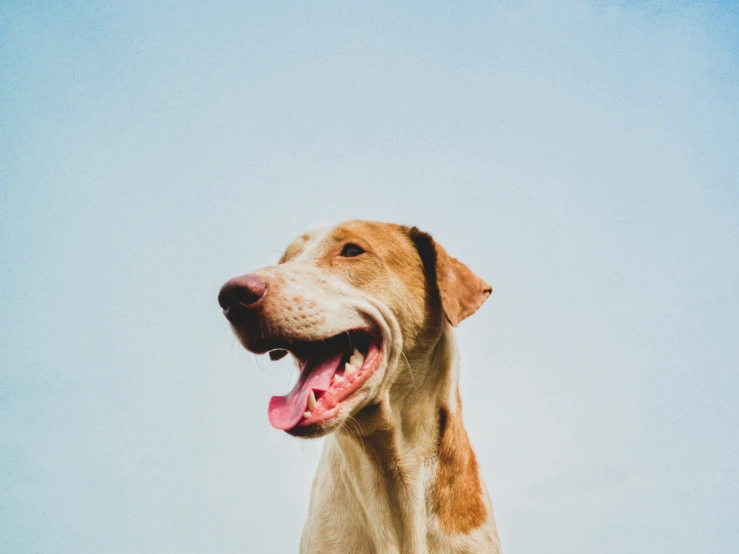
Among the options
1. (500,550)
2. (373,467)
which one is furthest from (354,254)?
(500,550)

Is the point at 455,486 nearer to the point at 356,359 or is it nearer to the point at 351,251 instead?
the point at 356,359

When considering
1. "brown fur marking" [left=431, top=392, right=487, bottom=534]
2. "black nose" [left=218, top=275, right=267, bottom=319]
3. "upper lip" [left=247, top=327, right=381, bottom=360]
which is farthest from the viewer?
"brown fur marking" [left=431, top=392, right=487, bottom=534]

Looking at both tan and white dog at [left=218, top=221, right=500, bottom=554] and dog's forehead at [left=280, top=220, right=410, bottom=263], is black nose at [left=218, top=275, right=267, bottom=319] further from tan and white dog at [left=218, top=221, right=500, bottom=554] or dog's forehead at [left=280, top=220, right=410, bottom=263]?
dog's forehead at [left=280, top=220, right=410, bottom=263]

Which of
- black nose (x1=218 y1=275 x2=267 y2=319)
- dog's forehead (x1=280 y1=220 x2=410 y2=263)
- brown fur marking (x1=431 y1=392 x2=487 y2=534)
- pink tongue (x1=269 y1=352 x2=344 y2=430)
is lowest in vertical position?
brown fur marking (x1=431 y1=392 x2=487 y2=534)

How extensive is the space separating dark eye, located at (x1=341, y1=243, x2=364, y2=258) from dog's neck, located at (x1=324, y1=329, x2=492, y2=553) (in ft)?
2.75

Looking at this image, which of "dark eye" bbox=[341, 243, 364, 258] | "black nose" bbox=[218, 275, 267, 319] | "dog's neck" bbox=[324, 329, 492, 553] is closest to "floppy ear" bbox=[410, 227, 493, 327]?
"dog's neck" bbox=[324, 329, 492, 553]

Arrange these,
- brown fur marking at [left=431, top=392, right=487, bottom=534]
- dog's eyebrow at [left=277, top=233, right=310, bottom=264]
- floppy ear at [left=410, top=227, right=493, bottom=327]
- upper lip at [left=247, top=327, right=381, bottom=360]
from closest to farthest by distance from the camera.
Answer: upper lip at [left=247, top=327, right=381, bottom=360]
brown fur marking at [left=431, top=392, right=487, bottom=534]
floppy ear at [left=410, top=227, right=493, bottom=327]
dog's eyebrow at [left=277, top=233, right=310, bottom=264]

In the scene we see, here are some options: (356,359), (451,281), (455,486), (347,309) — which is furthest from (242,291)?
(455,486)

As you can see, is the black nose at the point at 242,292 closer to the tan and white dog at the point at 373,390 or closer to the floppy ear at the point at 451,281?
the tan and white dog at the point at 373,390

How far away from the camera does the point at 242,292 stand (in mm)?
3363

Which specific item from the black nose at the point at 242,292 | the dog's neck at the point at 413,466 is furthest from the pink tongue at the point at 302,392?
the black nose at the point at 242,292

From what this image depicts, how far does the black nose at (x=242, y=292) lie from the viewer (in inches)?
132

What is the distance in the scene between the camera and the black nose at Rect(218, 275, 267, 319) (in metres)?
3.36

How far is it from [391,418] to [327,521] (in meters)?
0.77
